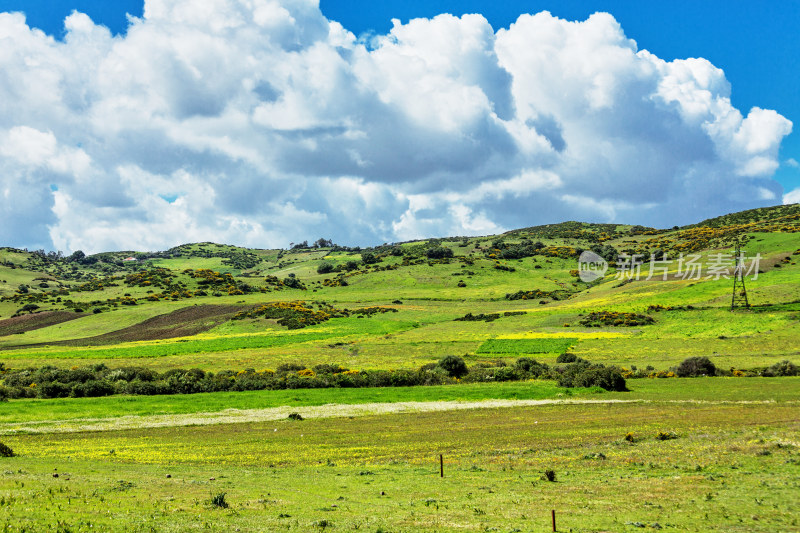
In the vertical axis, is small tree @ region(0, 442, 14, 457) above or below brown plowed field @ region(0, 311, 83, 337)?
below

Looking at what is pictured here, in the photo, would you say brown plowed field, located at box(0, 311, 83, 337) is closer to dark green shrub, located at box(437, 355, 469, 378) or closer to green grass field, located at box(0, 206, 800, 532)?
green grass field, located at box(0, 206, 800, 532)

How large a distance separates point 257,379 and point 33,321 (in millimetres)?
111522

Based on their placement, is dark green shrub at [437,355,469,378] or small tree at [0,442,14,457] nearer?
small tree at [0,442,14,457]

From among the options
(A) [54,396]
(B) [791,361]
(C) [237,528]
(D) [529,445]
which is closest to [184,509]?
(C) [237,528]

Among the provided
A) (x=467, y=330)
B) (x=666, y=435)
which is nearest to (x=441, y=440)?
(x=666, y=435)

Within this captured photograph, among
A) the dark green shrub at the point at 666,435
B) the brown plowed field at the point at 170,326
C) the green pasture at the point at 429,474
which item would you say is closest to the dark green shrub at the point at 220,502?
the green pasture at the point at 429,474

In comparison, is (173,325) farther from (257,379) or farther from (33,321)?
(257,379)

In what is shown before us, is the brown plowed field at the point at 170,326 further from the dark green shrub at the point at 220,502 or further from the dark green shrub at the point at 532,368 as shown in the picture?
the dark green shrub at the point at 220,502

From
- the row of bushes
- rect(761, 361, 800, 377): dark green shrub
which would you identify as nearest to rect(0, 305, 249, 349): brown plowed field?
the row of bushes

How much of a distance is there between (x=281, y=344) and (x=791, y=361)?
77.6 meters

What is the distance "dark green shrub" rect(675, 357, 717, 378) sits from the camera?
58719 millimetres

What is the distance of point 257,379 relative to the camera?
62.9 metres

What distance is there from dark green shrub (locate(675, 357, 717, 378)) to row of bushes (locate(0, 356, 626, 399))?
784 centimetres

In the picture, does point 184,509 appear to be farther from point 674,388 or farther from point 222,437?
point 674,388
